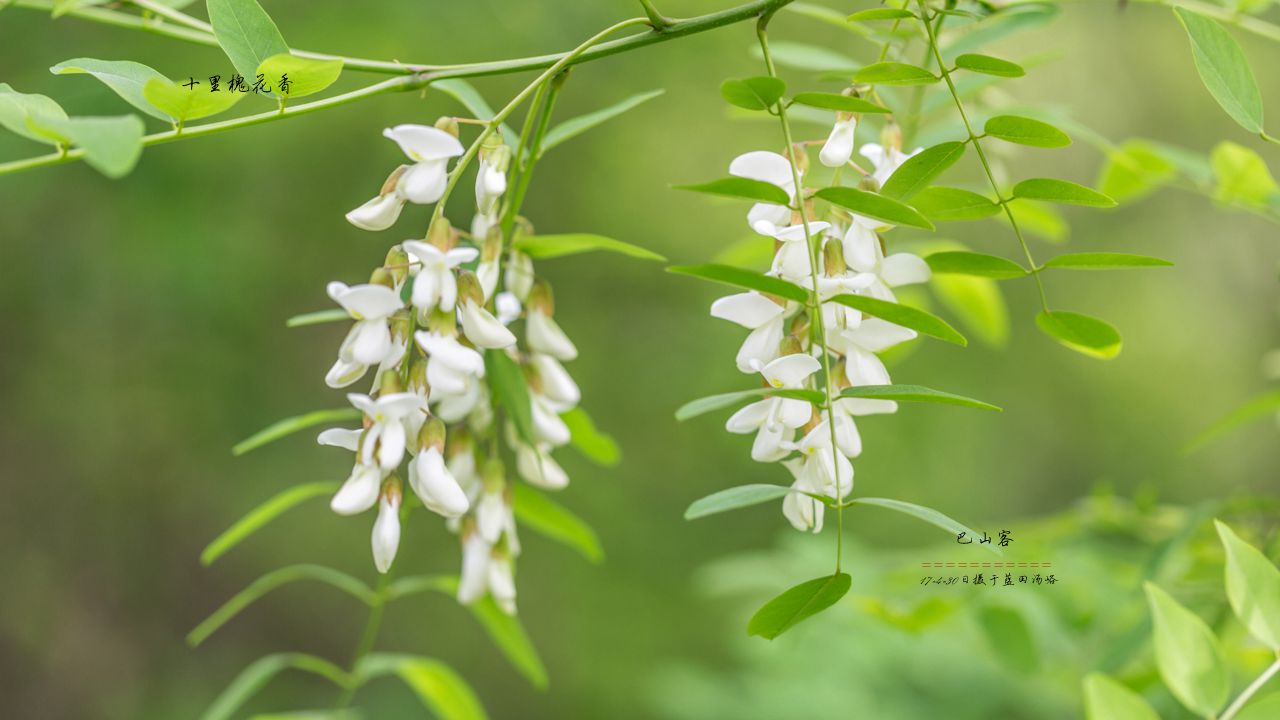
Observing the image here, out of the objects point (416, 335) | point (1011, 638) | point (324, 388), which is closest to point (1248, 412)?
point (1011, 638)

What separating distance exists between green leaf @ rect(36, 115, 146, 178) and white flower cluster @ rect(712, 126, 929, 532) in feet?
0.84

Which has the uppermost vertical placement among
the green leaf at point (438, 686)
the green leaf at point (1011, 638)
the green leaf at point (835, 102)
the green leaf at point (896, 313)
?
the green leaf at point (835, 102)

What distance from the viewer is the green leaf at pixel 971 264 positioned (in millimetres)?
567

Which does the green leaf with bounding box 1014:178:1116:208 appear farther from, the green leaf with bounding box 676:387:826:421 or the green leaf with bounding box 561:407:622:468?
the green leaf with bounding box 561:407:622:468

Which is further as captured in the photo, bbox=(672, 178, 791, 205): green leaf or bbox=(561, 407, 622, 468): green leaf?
bbox=(561, 407, 622, 468): green leaf

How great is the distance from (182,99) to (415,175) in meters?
0.11

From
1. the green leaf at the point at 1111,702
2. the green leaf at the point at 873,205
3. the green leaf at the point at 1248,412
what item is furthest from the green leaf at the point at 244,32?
the green leaf at the point at 1248,412

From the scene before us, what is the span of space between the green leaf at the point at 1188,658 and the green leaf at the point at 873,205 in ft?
0.65

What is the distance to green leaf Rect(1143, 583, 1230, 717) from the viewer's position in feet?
1.57

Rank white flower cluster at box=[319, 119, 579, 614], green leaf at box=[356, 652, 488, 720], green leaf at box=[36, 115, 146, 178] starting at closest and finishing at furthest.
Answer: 1. green leaf at box=[36, 115, 146, 178]
2. white flower cluster at box=[319, 119, 579, 614]
3. green leaf at box=[356, 652, 488, 720]

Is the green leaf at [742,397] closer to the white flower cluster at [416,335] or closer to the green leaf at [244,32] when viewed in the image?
the white flower cluster at [416,335]

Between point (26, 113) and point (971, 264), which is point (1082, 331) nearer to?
point (971, 264)

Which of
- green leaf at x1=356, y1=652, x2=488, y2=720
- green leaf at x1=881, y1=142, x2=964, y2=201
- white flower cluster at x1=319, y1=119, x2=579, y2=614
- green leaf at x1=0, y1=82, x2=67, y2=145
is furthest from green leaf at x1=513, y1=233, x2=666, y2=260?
green leaf at x1=356, y1=652, x2=488, y2=720

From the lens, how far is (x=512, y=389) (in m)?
0.62
